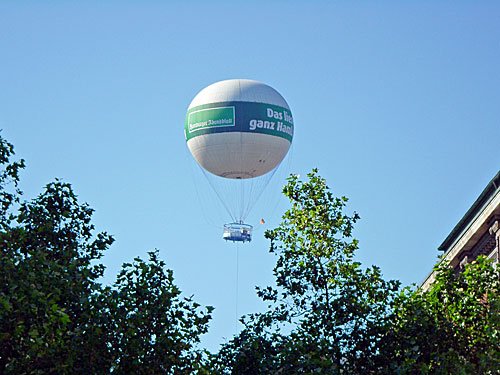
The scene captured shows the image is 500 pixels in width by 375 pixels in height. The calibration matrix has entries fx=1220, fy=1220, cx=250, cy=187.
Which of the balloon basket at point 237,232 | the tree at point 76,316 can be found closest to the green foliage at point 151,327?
the tree at point 76,316

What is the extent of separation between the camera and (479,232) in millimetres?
57344

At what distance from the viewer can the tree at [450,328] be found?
33.6m

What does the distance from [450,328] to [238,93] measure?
157 feet

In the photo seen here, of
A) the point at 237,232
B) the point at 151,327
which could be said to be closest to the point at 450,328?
the point at 151,327

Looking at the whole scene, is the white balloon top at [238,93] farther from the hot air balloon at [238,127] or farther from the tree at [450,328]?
the tree at [450,328]

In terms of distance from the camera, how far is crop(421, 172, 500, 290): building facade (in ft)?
178

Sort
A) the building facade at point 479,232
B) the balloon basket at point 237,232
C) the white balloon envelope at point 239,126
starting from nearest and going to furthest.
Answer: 1. the building facade at point 479,232
2. the white balloon envelope at point 239,126
3. the balloon basket at point 237,232

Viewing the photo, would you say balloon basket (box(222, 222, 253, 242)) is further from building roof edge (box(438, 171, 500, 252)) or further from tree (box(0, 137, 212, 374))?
tree (box(0, 137, 212, 374))

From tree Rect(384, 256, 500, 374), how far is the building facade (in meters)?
15.8

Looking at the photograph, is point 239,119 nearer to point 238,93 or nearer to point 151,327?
point 238,93

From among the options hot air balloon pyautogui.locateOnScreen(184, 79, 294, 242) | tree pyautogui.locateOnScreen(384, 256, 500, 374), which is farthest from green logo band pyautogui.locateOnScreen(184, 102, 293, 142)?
tree pyautogui.locateOnScreen(384, 256, 500, 374)

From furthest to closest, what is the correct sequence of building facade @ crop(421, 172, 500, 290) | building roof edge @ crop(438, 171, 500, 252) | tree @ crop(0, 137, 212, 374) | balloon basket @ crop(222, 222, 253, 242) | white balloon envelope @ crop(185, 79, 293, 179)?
1. balloon basket @ crop(222, 222, 253, 242)
2. white balloon envelope @ crop(185, 79, 293, 179)
3. building facade @ crop(421, 172, 500, 290)
4. building roof edge @ crop(438, 171, 500, 252)
5. tree @ crop(0, 137, 212, 374)

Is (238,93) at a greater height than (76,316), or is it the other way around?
(238,93)

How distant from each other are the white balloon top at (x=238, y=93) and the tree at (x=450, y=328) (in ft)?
150
